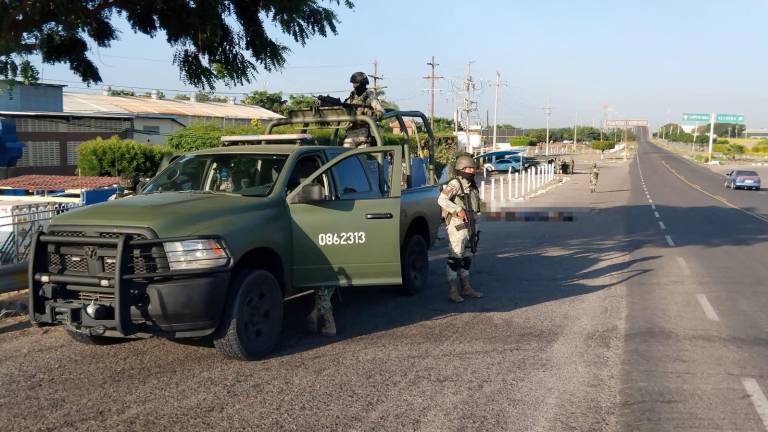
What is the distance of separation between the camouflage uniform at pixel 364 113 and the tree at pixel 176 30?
1.18m

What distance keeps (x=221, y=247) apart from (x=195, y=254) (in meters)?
0.22

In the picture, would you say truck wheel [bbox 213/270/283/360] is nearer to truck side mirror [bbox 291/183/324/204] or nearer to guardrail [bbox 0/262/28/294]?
truck side mirror [bbox 291/183/324/204]

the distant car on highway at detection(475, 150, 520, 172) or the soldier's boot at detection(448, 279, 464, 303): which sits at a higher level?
the distant car on highway at detection(475, 150, 520, 172)

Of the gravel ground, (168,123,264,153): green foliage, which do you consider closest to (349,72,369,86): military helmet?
the gravel ground

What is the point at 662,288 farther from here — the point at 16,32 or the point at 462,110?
the point at 462,110

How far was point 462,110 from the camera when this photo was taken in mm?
80625

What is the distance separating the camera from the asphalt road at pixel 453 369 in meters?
5.24

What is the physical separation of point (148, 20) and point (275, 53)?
159cm

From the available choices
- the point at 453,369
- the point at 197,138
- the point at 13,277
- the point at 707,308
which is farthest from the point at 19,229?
the point at 197,138

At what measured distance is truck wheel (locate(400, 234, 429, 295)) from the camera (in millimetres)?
9578

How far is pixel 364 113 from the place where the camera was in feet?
34.7

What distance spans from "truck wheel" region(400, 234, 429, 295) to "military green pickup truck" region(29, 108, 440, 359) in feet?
3.78

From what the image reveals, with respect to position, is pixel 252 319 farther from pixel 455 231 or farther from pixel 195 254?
pixel 455 231

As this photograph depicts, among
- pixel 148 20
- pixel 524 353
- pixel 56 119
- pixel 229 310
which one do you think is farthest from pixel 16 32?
pixel 56 119
